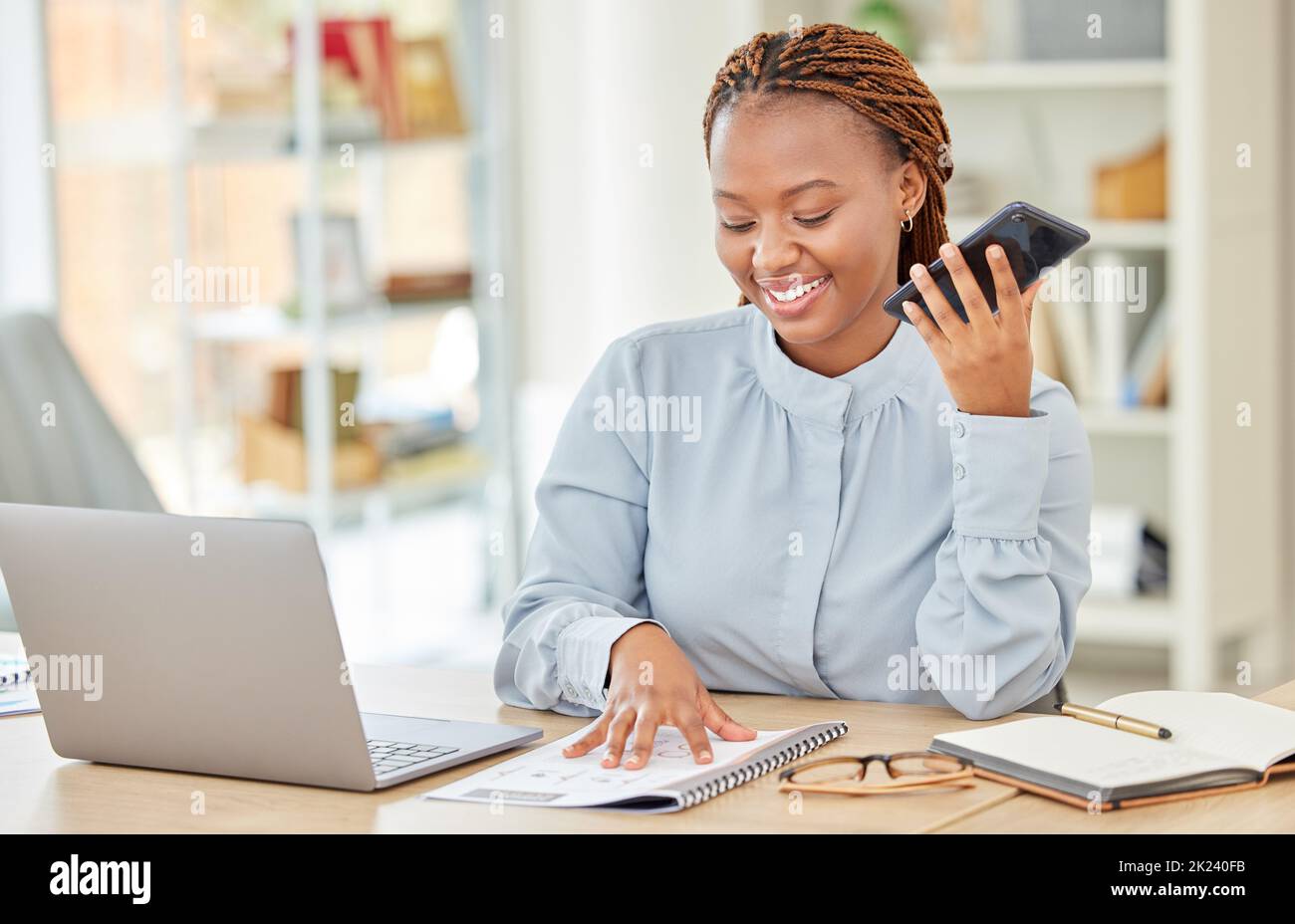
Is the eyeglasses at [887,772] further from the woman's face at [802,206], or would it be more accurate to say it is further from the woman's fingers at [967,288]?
the woman's face at [802,206]

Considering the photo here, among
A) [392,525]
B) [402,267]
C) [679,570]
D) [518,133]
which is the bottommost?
[392,525]

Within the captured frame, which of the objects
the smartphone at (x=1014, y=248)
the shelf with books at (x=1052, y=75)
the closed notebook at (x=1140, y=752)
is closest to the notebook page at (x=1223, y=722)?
the closed notebook at (x=1140, y=752)

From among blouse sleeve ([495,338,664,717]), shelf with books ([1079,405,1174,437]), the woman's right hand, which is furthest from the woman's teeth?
shelf with books ([1079,405,1174,437])

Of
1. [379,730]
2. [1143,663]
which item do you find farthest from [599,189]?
[379,730]

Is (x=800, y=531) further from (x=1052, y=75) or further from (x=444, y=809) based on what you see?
(x=1052, y=75)

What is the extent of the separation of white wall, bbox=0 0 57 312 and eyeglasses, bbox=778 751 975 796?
2.97 metres

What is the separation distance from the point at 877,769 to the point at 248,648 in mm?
503

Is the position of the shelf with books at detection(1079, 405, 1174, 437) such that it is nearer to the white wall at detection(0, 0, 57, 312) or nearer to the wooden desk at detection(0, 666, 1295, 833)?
the white wall at detection(0, 0, 57, 312)

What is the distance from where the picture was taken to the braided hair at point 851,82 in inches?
66.0

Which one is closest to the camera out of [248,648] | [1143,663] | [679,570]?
[248,648]

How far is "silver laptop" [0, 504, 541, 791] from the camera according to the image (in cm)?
129
